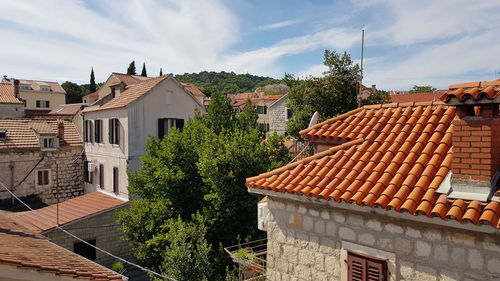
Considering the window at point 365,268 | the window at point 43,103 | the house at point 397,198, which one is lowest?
the window at point 365,268

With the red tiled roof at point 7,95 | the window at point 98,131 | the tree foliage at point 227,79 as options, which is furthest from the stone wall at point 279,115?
the tree foliage at point 227,79

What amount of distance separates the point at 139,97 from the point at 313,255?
576 inches

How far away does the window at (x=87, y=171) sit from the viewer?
21.5 meters

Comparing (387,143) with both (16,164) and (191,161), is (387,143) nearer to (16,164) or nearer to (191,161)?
(191,161)

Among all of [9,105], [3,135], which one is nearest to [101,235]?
[3,135]

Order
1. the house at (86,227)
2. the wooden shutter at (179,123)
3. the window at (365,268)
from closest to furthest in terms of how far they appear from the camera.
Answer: the window at (365,268) → the house at (86,227) → the wooden shutter at (179,123)

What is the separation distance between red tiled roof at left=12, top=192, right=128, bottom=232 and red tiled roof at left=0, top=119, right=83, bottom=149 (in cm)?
557

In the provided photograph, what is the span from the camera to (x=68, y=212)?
54.6ft

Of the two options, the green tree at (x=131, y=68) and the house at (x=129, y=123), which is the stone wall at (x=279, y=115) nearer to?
the house at (x=129, y=123)

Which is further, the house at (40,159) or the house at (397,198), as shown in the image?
the house at (40,159)

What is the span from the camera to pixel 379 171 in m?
5.16

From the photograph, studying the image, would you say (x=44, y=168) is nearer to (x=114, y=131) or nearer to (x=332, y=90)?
(x=114, y=131)

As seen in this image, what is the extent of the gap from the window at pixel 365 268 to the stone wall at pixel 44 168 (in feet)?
63.9

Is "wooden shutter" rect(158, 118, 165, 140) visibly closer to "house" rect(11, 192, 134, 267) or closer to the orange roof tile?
the orange roof tile
